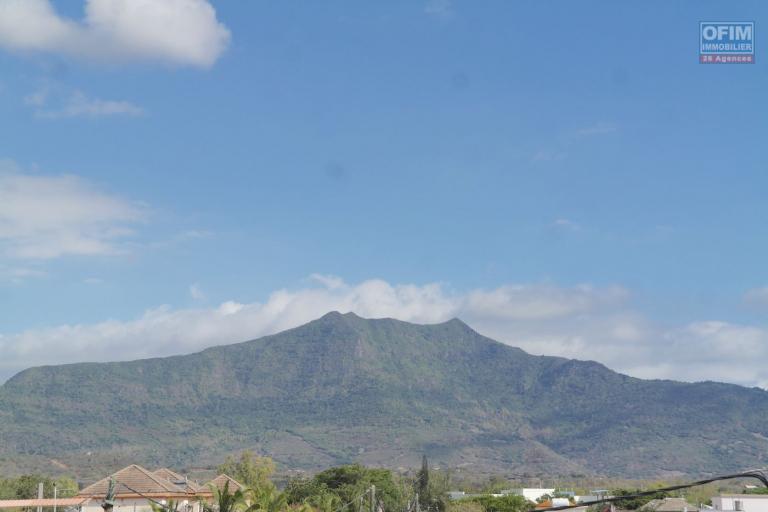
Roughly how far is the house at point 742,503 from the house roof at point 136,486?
192 ft

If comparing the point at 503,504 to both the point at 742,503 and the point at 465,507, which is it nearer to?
the point at 465,507

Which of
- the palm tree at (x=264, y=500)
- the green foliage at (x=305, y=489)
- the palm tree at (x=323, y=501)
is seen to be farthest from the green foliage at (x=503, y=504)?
the palm tree at (x=264, y=500)

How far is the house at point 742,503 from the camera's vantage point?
336ft

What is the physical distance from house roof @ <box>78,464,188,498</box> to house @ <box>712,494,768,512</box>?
5838 cm

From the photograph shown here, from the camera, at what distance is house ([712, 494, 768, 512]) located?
336ft

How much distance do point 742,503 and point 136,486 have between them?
6370 centimetres

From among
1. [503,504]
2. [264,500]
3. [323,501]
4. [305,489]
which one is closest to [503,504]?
[503,504]

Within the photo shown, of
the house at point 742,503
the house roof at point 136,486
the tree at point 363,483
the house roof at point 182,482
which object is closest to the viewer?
the house roof at point 136,486

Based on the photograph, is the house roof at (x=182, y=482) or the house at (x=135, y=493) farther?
the house roof at (x=182, y=482)

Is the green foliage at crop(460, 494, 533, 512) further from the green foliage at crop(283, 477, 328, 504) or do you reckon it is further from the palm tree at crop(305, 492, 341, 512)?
the palm tree at crop(305, 492, 341, 512)

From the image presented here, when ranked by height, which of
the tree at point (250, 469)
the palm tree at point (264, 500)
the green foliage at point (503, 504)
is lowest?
the green foliage at point (503, 504)

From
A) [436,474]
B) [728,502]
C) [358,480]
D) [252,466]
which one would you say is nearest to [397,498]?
[358,480]

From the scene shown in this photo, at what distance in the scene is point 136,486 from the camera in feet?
264

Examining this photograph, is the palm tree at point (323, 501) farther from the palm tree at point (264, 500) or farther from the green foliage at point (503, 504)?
the green foliage at point (503, 504)
